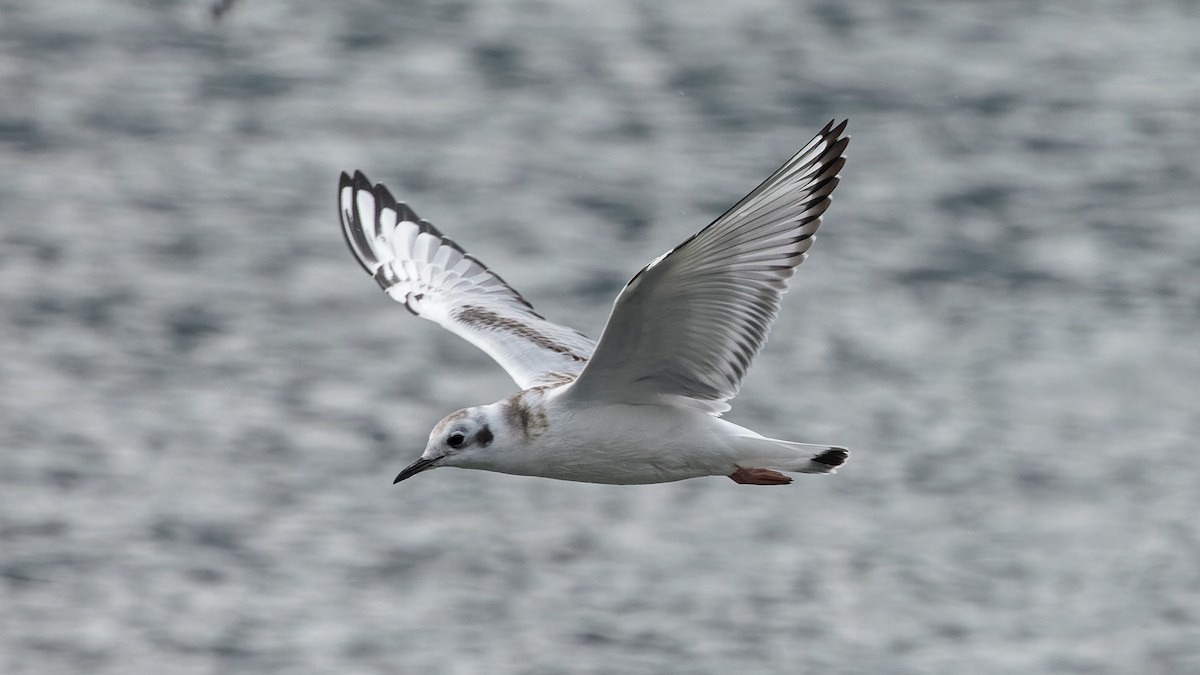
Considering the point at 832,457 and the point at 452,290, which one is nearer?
the point at 832,457

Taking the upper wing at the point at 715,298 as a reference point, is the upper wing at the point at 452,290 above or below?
above

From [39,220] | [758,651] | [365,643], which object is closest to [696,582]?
[758,651]

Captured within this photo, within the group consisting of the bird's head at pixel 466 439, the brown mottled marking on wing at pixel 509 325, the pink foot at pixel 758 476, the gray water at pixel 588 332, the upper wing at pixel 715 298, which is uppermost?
the gray water at pixel 588 332

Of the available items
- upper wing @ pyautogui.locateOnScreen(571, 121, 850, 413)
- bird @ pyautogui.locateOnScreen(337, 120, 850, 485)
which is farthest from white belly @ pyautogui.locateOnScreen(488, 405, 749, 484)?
upper wing @ pyautogui.locateOnScreen(571, 121, 850, 413)

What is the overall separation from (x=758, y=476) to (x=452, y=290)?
113 inches

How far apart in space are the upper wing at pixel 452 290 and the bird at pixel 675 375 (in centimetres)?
3

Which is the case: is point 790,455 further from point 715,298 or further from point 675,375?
point 715,298

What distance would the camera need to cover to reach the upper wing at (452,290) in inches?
457

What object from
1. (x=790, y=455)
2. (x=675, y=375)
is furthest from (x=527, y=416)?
(x=790, y=455)

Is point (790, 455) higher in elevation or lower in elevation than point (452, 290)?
lower

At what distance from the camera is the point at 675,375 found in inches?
413

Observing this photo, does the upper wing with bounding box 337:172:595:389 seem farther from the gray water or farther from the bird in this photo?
the gray water

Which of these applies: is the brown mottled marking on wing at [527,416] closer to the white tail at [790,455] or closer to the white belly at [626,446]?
the white belly at [626,446]

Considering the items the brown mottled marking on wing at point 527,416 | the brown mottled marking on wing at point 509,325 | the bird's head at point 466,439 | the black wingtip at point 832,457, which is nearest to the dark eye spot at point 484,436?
the bird's head at point 466,439
